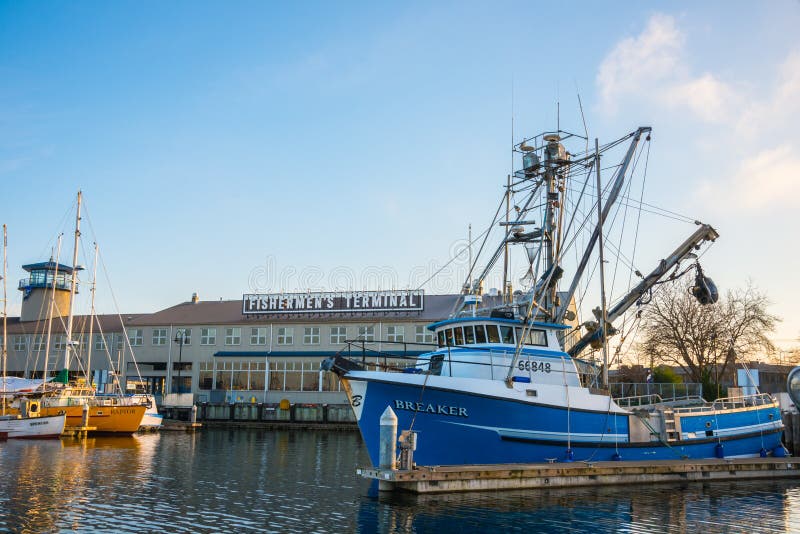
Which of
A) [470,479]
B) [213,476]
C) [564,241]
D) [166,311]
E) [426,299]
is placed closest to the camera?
[470,479]

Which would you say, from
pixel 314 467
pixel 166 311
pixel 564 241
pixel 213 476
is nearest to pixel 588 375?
pixel 564 241

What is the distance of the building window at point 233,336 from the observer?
212 ft

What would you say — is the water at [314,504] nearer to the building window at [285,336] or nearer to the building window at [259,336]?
the building window at [285,336]

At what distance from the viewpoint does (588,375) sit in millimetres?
26359

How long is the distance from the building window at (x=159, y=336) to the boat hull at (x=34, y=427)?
82.0 feet

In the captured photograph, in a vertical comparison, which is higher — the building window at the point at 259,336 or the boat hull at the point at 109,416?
the building window at the point at 259,336

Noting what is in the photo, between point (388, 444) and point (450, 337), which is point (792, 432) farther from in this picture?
point (388, 444)

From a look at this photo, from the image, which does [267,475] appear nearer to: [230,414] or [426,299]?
[230,414]

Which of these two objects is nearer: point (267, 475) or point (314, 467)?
point (267, 475)

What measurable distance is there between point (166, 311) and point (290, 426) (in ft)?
83.0

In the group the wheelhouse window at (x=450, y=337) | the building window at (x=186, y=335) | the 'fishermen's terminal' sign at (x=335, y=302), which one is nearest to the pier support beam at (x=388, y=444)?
the wheelhouse window at (x=450, y=337)

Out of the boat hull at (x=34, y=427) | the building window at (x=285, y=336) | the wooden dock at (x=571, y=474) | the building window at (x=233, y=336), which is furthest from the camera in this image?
the building window at (x=233, y=336)

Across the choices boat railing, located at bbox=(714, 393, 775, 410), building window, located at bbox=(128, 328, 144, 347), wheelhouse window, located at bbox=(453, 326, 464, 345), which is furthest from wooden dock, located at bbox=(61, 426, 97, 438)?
boat railing, located at bbox=(714, 393, 775, 410)

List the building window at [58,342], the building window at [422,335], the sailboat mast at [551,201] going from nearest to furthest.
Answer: the sailboat mast at [551,201] < the building window at [422,335] < the building window at [58,342]
